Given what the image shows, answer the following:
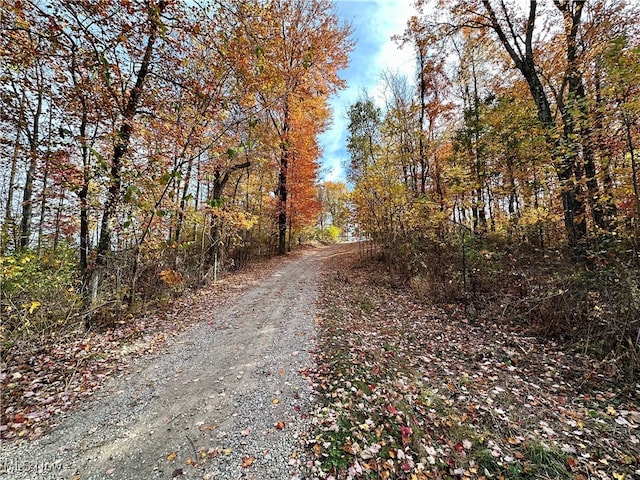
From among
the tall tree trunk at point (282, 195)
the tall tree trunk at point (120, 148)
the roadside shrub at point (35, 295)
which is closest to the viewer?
the roadside shrub at point (35, 295)

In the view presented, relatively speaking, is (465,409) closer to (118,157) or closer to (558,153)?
(558,153)

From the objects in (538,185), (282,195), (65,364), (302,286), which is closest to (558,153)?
(538,185)

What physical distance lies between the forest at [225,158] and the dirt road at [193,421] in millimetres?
1987

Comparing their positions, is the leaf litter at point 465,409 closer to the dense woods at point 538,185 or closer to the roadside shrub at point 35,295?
the dense woods at point 538,185

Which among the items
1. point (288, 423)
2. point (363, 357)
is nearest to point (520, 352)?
point (363, 357)

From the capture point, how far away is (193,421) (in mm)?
3104

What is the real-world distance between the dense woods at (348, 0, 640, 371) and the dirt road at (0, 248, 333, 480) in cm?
485

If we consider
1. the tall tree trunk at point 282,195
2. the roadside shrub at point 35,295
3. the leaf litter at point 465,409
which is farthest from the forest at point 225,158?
the tall tree trunk at point 282,195

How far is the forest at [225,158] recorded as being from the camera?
14.5 ft

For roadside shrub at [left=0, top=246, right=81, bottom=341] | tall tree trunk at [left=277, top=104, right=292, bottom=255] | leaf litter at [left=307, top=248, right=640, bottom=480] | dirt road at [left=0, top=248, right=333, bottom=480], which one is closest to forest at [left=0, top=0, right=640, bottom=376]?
roadside shrub at [left=0, top=246, right=81, bottom=341]

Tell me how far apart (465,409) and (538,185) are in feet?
21.5

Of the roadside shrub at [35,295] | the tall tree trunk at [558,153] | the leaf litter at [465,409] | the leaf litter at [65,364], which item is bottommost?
the leaf litter at [465,409]

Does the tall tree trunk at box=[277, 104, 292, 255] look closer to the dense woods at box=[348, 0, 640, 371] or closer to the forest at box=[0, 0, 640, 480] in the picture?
the dense woods at box=[348, 0, 640, 371]

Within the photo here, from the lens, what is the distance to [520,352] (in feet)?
15.7
